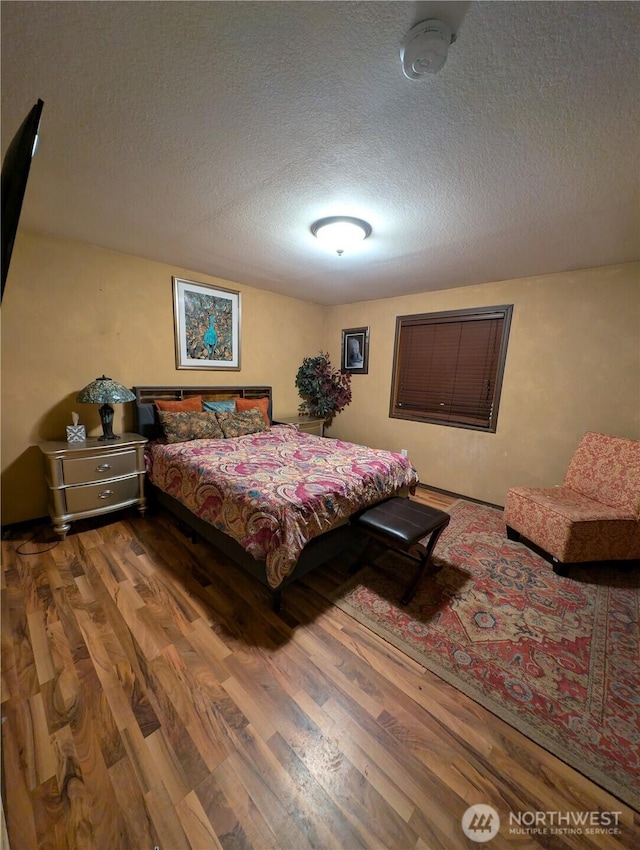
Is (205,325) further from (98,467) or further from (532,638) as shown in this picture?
(532,638)

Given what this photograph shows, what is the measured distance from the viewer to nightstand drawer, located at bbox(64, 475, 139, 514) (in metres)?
2.39

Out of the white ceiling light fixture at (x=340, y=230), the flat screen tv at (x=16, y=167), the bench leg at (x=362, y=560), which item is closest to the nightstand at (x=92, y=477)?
the bench leg at (x=362, y=560)

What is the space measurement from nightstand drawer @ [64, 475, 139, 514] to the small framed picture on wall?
310 centimetres

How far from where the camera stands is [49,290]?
2.47 meters

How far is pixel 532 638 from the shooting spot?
5.44ft

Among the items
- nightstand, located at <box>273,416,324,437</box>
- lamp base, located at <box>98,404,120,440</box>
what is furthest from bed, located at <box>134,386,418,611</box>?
nightstand, located at <box>273,416,324,437</box>

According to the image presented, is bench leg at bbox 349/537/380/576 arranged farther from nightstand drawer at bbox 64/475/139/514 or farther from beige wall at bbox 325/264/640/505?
A: nightstand drawer at bbox 64/475/139/514

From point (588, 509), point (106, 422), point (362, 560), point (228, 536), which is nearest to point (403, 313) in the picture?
point (588, 509)

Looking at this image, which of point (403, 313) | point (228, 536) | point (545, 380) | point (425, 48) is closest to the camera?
point (425, 48)

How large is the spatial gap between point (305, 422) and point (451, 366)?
2.00 metres

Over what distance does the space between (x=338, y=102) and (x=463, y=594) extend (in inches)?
104

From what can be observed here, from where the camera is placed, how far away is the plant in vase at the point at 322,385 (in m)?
4.46

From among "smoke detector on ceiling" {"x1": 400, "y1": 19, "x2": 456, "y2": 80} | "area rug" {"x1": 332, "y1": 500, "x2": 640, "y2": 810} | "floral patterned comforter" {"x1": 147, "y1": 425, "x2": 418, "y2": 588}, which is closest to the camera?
"smoke detector on ceiling" {"x1": 400, "y1": 19, "x2": 456, "y2": 80}

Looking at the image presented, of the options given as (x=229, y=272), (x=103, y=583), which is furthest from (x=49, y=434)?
(x=229, y=272)
